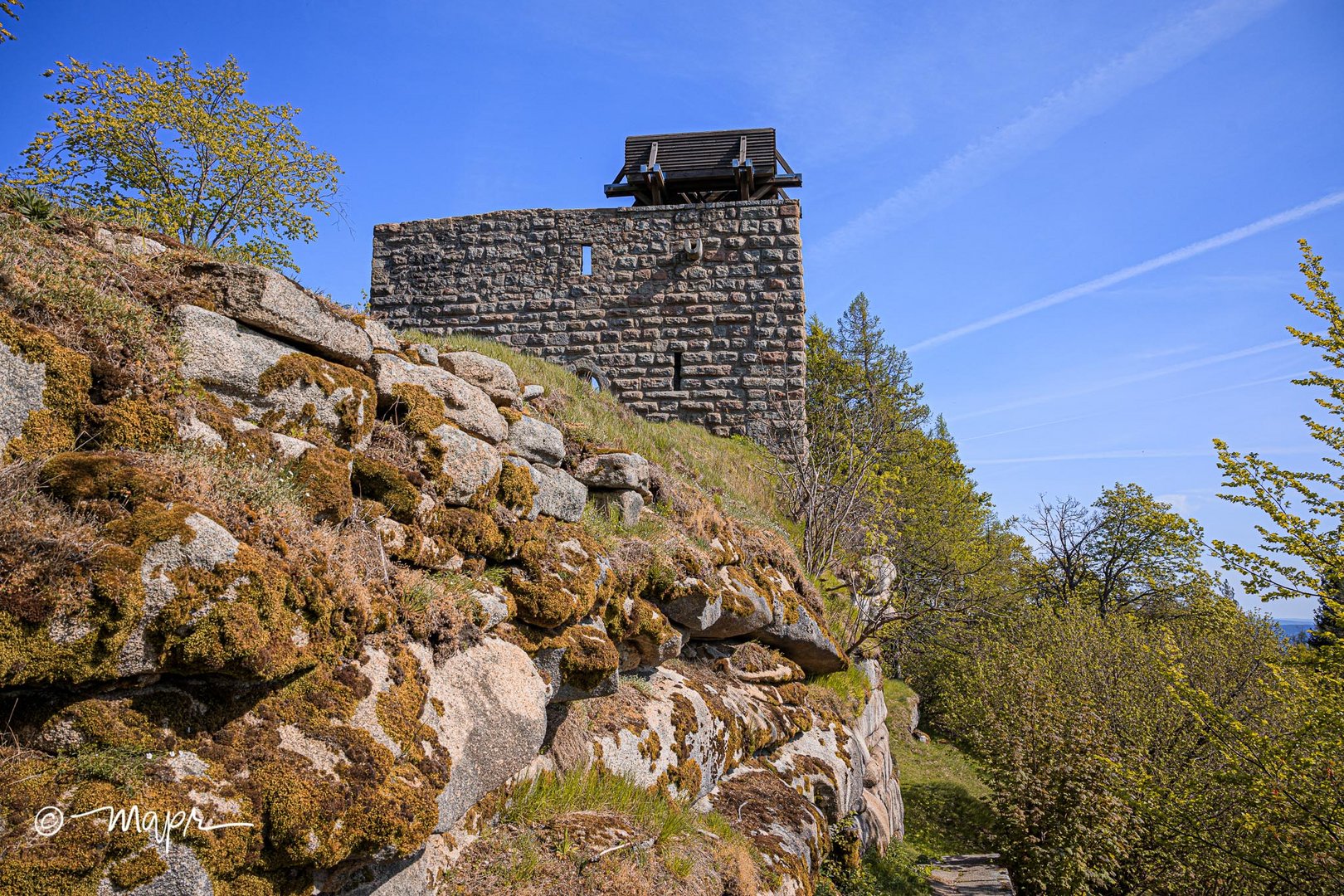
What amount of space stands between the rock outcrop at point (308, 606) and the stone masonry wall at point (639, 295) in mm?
7596

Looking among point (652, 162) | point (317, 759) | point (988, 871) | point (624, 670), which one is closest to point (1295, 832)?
point (988, 871)

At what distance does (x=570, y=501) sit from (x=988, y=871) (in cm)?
874

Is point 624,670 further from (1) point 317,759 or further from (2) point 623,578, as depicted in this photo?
(1) point 317,759

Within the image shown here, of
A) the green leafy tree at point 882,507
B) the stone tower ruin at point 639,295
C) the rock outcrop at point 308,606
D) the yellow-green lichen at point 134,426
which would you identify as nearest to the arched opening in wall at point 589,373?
the stone tower ruin at point 639,295

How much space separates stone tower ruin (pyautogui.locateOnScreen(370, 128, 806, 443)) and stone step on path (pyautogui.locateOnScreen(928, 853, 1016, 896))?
7077mm

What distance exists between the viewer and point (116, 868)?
199 centimetres

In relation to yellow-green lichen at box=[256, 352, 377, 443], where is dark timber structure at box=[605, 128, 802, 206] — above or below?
above

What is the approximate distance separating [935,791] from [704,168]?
14.1 m

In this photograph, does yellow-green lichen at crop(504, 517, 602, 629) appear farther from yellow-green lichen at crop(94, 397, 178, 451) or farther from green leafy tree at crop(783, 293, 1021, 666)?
green leafy tree at crop(783, 293, 1021, 666)

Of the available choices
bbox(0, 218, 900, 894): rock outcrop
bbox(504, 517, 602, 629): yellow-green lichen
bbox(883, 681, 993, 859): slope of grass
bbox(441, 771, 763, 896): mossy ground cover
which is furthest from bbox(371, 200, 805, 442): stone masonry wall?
bbox(441, 771, 763, 896): mossy ground cover

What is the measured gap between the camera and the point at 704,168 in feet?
51.6

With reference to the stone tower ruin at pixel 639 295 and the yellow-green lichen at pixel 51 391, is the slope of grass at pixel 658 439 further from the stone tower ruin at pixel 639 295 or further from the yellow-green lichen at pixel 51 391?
the yellow-green lichen at pixel 51 391

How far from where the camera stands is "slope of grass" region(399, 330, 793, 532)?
723cm

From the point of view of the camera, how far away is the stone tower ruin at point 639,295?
13445mm
